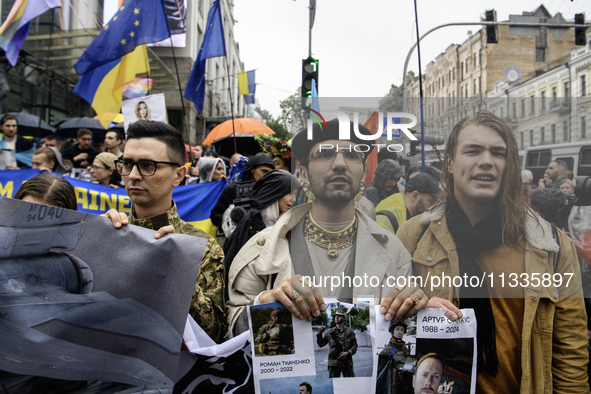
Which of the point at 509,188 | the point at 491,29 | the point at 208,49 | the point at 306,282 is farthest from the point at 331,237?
the point at 208,49

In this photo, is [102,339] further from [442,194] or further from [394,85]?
[394,85]

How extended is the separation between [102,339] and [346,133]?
1.17 metres

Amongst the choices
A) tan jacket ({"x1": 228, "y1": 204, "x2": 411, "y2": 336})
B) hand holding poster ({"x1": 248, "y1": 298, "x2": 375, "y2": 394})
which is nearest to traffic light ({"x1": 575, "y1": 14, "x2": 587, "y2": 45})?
tan jacket ({"x1": 228, "y1": 204, "x2": 411, "y2": 336})

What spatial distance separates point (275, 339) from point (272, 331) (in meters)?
0.03

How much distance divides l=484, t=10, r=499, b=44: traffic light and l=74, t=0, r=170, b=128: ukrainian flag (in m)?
4.50

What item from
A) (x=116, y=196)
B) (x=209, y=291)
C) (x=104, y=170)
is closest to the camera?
(x=209, y=291)

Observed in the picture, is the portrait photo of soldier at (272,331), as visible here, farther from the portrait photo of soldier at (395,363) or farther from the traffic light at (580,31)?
the traffic light at (580,31)

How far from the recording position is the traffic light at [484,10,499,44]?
197 centimetres

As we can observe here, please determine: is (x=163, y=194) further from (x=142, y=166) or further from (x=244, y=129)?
(x=244, y=129)

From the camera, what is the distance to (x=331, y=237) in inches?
70.4

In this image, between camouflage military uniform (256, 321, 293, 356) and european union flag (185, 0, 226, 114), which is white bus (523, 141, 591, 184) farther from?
european union flag (185, 0, 226, 114)

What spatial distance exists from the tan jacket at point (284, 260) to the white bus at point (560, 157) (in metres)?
0.61

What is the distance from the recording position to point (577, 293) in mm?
1806

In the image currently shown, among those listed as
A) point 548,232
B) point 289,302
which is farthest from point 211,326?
point 548,232
